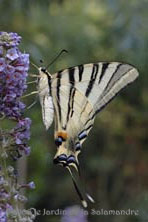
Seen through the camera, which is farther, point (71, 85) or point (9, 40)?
point (71, 85)

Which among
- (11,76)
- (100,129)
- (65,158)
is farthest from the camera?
(100,129)

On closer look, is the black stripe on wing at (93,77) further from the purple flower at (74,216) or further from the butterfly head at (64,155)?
the purple flower at (74,216)

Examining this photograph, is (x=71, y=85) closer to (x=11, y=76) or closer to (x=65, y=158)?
(x=65, y=158)

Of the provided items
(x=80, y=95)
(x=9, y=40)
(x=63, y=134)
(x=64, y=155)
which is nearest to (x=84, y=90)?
(x=80, y=95)

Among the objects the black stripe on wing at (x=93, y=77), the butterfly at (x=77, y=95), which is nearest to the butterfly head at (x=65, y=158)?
the butterfly at (x=77, y=95)

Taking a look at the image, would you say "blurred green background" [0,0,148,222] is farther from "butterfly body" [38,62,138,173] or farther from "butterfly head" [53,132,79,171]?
"butterfly head" [53,132,79,171]

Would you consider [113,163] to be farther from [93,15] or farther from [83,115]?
[83,115]

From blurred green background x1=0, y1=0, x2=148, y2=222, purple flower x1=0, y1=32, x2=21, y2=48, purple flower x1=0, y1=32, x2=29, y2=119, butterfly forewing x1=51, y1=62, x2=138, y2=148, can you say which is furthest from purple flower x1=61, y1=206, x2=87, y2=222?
purple flower x1=0, y1=32, x2=21, y2=48
